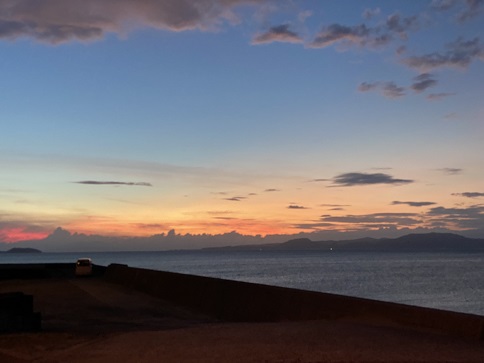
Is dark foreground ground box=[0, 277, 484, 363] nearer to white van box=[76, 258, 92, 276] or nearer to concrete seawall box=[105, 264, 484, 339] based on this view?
concrete seawall box=[105, 264, 484, 339]

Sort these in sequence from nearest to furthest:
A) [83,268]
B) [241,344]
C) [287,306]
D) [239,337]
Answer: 1. [241,344]
2. [239,337]
3. [287,306]
4. [83,268]

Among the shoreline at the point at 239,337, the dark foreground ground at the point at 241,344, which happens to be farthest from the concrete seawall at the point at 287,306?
the dark foreground ground at the point at 241,344

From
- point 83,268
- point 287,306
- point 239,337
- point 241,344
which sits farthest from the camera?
point 83,268

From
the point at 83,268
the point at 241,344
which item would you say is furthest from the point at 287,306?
the point at 83,268

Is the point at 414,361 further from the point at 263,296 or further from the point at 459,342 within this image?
the point at 263,296

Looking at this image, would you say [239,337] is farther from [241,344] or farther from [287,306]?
[287,306]

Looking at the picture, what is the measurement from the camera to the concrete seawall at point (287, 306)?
37.6 ft

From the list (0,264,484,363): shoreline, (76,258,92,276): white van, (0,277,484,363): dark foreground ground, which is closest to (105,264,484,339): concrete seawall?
(0,264,484,363): shoreline

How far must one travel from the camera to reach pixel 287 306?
52.2 feet

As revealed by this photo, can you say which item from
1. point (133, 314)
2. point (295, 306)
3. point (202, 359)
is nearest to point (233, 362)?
point (202, 359)

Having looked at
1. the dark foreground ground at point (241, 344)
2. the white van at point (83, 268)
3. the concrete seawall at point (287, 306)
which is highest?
the white van at point (83, 268)

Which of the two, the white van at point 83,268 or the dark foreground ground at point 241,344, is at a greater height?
the white van at point 83,268

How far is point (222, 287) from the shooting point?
19.6 meters

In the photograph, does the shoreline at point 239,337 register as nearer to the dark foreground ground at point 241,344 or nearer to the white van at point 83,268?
the dark foreground ground at point 241,344
